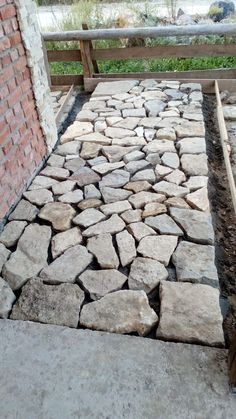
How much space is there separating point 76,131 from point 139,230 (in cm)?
158

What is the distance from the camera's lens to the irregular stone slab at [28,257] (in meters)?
1.87

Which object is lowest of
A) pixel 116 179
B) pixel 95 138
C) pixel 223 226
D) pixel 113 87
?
pixel 223 226

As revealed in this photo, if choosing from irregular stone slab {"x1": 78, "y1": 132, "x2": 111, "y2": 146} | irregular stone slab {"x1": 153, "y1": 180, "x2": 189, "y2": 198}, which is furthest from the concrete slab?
irregular stone slab {"x1": 78, "y1": 132, "x2": 111, "y2": 146}

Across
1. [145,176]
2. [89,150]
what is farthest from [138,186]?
[89,150]

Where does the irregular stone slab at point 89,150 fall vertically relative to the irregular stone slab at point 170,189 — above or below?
above

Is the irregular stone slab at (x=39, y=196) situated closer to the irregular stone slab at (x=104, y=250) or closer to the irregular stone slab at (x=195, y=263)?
the irregular stone slab at (x=104, y=250)

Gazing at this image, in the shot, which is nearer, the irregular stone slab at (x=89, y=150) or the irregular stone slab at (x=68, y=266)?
the irregular stone slab at (x=68, y=266)

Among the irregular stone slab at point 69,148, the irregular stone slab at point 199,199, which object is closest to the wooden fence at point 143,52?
the irregular stone slab at point 69,148

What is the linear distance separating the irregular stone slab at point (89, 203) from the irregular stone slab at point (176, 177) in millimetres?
579

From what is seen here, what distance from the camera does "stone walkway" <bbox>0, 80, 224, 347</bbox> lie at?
1.67 m

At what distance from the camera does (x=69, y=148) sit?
121 inches

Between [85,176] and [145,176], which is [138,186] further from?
[85,176]

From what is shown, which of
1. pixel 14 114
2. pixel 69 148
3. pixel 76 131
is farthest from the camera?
pixel 76 131

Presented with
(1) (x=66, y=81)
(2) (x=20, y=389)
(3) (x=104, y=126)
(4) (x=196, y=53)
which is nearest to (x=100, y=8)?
(1) (x=66, y=81)
